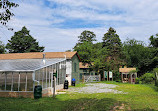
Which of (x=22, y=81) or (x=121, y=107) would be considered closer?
(x=121, y=107)

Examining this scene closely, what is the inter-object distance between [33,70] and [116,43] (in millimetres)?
48339

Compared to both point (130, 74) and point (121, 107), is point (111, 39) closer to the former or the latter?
point (130, 74)

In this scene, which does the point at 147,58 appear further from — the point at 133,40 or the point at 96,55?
the point at 96,55

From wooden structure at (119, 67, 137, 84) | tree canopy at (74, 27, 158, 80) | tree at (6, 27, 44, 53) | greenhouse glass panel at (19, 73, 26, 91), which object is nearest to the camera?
greenhouse glass panel at (19, 73, 26, 91)

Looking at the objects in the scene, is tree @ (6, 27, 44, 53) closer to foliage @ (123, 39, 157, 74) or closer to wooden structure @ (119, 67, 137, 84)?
foliage @ (123, 39, 157, 74)

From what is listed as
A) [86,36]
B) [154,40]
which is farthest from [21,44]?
[154,40]

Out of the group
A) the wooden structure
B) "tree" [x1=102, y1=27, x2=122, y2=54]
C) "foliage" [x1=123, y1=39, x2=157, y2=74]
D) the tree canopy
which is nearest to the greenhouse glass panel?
the tree canopy

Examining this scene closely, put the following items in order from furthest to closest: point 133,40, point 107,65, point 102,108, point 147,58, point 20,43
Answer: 1. point 20,43
2. point 133,40
3. point 147,58
4. point 107,65
5. point 102,108

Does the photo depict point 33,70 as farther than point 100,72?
No

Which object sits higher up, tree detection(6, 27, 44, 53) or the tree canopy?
tree detection(6, 27, 44, 53)

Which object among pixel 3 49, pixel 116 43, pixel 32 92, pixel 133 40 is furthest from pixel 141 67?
pixel 3 49

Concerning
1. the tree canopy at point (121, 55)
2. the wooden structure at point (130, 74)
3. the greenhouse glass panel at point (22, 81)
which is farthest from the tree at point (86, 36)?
the greenhouse glass panel at point (22, 81)

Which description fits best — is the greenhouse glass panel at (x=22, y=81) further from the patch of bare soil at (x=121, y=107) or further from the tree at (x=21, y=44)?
the tree at (x=21, y=44)

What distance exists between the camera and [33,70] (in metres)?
13.9
